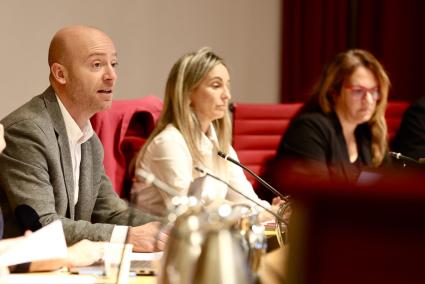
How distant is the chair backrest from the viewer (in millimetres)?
4227

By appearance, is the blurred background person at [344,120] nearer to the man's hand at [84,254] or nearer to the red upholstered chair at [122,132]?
the red upholstered chair at [122,132]

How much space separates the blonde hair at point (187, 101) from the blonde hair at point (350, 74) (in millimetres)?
599

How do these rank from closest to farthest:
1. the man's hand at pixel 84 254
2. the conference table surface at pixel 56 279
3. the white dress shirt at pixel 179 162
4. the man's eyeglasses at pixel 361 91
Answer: the conference table surface at pixel 56 279
the man's hand at pixel 84 254
the white dress shirt at pixel 179 162
the man's eyeglasses at pixel 361 91

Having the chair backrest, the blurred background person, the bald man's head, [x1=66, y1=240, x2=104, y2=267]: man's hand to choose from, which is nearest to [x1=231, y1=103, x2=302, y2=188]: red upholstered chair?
the chair backrest

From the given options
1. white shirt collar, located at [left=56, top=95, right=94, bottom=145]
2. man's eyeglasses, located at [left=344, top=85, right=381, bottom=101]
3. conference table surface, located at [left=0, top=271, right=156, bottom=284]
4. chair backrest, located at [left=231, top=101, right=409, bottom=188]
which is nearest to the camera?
conference table surface, located at [left=0, top=271, right=156, bottom=284]

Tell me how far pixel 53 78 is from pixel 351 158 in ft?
5.69

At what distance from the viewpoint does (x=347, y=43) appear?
560 centimetres

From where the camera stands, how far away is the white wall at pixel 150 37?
4.30 meters

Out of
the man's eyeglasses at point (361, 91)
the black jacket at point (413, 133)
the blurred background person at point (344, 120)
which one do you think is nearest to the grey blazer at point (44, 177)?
the blurred background person at point (344, 120)

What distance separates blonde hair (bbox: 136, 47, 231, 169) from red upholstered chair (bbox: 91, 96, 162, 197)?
152mm

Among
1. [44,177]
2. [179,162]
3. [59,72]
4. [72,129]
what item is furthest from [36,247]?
[179,162]

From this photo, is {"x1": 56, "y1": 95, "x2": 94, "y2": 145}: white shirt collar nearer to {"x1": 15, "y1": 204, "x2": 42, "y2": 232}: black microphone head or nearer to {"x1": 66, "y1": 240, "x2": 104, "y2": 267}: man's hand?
{"x1": 15, "y1": 204, "x2": 42, "y2": 232}: black microphone head

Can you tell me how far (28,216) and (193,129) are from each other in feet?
4.09

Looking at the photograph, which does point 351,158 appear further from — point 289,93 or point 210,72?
point 289,93
